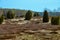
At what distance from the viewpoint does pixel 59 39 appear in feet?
54.5

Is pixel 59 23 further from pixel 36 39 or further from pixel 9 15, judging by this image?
pixel 9 15

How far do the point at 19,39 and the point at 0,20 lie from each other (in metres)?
24.6

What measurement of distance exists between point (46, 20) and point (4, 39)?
26.4m

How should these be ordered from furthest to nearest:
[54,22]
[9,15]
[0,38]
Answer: [9,15]
[54,22]
[0,38]

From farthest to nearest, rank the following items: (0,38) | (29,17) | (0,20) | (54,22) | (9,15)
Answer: (9,15), (29,17), (0,20), (54,22), (0,38)

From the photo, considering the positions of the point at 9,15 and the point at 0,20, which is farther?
the point at 9,15

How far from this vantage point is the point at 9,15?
2441 inches

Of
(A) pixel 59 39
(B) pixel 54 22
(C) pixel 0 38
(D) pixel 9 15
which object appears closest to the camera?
(A) pixel 59 39

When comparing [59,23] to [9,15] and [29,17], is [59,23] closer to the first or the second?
[29,17]

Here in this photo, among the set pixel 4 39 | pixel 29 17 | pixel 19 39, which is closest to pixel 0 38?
pixel 4 39

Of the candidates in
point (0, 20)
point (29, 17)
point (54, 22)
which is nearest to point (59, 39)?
point (54, 22)

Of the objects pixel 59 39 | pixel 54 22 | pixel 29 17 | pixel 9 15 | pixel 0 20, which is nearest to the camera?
pixel 59 39

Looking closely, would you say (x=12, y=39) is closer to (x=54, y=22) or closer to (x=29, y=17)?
(x=54, y=22)

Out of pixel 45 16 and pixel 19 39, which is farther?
pixel 45 16
